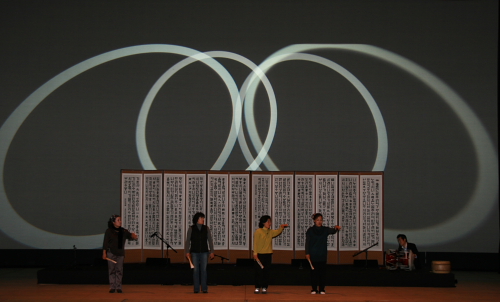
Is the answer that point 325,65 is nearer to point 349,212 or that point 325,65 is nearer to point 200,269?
point 349,212

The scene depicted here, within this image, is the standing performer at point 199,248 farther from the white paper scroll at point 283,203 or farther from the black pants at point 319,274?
the white paper scroll at point 283,203

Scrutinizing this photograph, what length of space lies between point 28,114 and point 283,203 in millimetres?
4652

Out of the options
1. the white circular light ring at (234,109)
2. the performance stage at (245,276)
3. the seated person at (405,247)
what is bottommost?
the performance stage at (245,276)

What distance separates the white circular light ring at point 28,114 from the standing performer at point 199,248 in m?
2.92

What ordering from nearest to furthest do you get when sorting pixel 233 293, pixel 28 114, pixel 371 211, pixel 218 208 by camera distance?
pixel 233 293, pixel 371 211, pixel 218 208, pixel 28 114

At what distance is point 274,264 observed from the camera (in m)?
9.22

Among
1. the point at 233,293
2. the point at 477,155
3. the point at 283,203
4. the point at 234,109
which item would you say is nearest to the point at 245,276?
the point at 233,293

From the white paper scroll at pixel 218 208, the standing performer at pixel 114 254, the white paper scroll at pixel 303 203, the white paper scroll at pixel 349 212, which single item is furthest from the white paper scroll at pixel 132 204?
the white paper scroll at pixel 349 212

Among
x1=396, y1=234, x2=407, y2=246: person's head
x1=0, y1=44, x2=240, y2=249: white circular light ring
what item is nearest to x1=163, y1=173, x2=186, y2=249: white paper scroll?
x1=0, y1=44, x2=240, y2=249: white circular light ring

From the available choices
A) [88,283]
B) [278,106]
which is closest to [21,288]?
[88,283]

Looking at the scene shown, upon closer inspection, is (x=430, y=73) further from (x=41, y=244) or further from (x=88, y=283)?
(x=41, y=244)

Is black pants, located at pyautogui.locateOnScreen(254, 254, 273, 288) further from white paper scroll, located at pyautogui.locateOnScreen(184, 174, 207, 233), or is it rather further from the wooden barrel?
the wooden barrel

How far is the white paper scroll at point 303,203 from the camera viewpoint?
9383 millimetres

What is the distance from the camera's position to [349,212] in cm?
938
